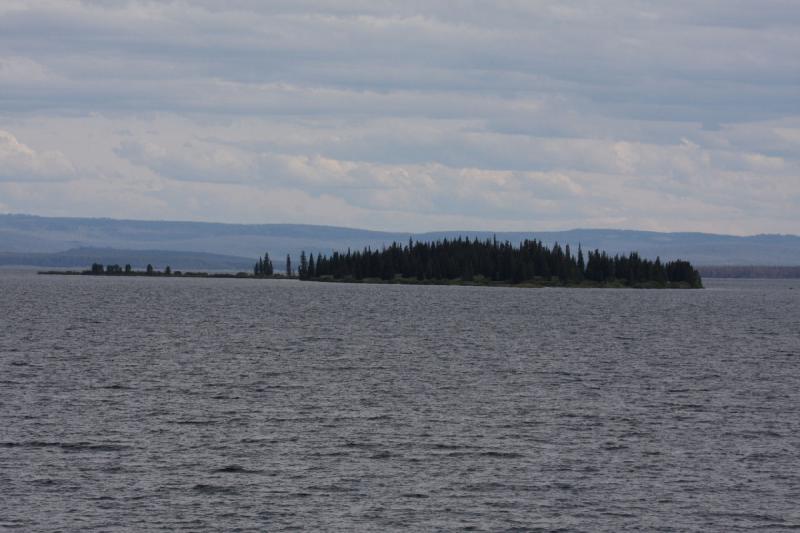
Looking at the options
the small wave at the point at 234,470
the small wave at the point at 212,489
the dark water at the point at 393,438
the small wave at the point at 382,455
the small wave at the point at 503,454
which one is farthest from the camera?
the small wave at the point at 503,454

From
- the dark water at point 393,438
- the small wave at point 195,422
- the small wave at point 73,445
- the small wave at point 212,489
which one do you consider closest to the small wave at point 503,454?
the dark water at point 393,438

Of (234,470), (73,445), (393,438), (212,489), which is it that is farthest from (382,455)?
(73,445)

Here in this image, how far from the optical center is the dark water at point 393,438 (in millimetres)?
44719

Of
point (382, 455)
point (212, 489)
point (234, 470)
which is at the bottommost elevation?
point (212, 489)

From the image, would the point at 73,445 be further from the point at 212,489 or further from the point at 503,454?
the point at 503,454

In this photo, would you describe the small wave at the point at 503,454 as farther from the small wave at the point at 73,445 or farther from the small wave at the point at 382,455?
the small wave at the point at 73,445

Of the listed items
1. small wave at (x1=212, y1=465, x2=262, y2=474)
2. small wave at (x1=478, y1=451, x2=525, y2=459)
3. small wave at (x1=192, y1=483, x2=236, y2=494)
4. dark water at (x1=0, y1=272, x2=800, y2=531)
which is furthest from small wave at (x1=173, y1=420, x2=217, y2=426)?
small wave at (x1=478, y1=451, x2=525, y2=459)

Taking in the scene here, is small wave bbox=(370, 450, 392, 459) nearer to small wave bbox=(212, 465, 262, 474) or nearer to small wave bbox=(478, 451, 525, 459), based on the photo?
small wave bbox=(478, 451, 525, 459)

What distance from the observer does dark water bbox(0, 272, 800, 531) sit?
1761 inches

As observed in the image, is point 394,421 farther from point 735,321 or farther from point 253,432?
point 735,321

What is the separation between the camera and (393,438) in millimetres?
60125

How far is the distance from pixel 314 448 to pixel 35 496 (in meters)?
15.0

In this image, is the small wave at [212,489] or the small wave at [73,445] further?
the small wave at [73,445]

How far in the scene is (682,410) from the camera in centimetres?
7150
